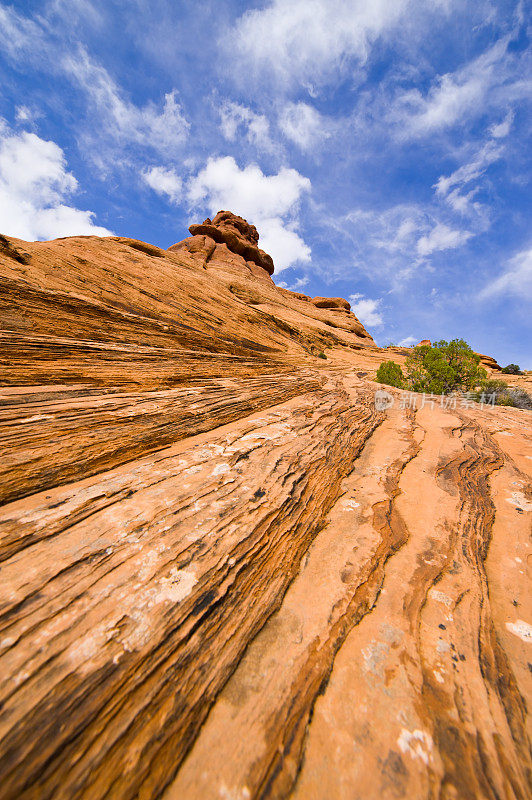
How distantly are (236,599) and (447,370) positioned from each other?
29369 mm

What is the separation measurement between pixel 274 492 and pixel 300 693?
2.98 m

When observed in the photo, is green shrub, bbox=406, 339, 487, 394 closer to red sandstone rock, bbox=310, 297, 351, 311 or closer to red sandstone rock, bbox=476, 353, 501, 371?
red sandstone rock, bbox=476, 353, 501, 371

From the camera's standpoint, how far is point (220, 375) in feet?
38.5

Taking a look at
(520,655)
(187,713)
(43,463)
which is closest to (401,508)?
(520,655)

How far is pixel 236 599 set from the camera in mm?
3912

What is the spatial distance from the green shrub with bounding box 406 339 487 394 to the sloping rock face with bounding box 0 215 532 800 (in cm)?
1959

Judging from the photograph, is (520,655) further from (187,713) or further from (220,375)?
(220,375)

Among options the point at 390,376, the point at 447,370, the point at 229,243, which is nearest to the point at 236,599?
the point at 390,376

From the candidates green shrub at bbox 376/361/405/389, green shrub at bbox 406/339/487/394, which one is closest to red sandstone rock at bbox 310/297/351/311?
green shrub at bbox 406/339/487/394

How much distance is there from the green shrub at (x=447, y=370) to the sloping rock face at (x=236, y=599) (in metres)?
19.6

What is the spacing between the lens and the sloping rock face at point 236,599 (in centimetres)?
255

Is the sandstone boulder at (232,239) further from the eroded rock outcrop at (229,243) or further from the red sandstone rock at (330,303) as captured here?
the red sandstone rock at (330,303)

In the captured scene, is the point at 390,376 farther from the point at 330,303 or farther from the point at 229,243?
the point at 229,243

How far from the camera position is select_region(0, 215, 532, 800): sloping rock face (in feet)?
8.38
